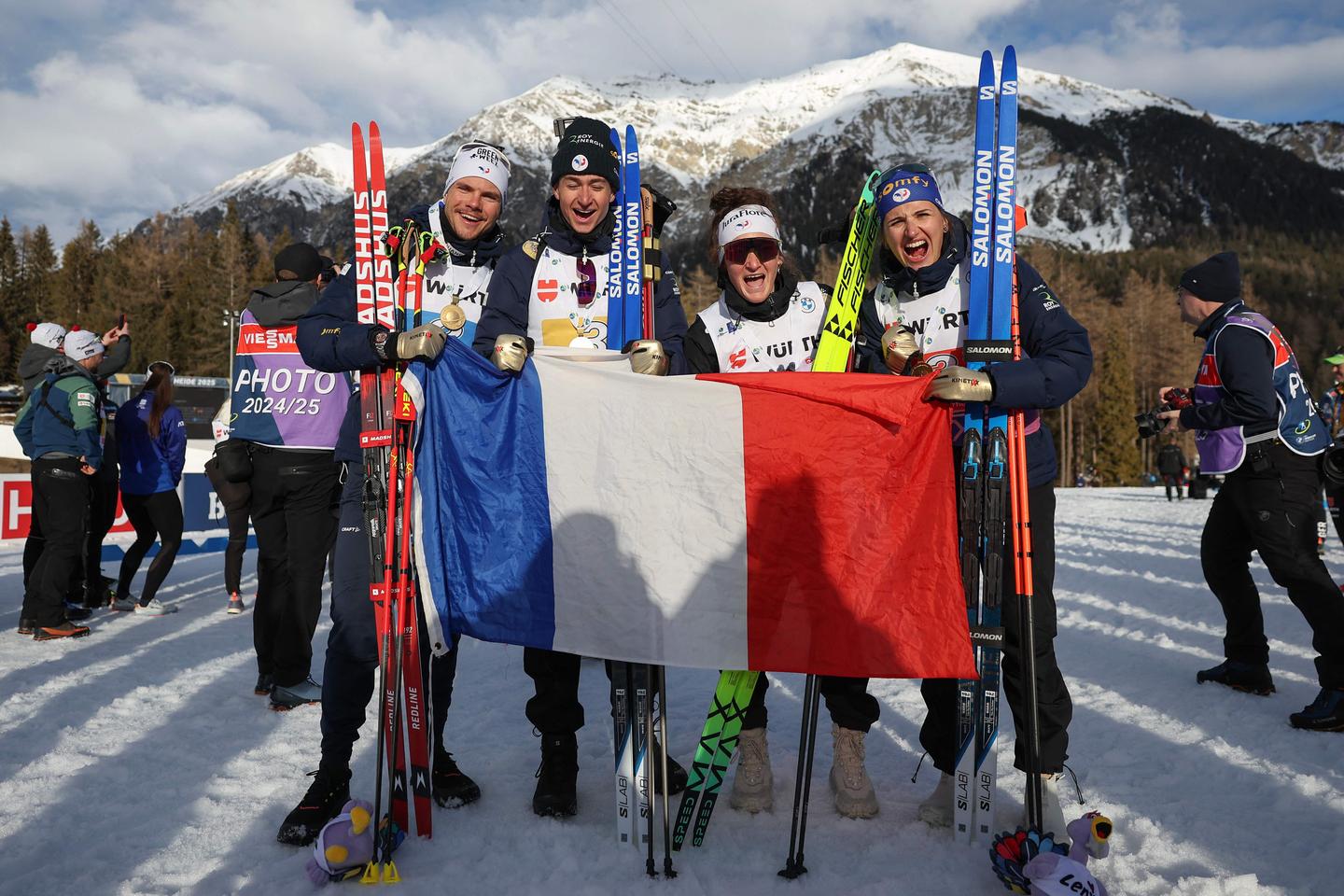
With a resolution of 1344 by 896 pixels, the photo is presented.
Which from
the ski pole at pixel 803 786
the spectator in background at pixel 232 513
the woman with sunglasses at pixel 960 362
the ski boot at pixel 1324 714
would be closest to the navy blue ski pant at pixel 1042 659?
the woman with sunglasses at pixel 960 362

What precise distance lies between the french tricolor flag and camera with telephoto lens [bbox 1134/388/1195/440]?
2.73 meters

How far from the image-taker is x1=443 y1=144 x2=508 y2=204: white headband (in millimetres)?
3637

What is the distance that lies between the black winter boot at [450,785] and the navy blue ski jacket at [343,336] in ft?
4.46

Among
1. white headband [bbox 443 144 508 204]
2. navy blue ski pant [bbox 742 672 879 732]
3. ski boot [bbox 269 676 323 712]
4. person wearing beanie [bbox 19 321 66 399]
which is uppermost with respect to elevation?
white headband [bbox 443 144 508 204]

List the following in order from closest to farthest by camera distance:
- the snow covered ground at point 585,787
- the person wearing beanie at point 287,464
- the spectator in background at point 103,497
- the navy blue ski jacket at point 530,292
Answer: the snow covered ground at point 585,787 < the navy blue ski jacket at point 530,292 < the person wearing beanie at point 287,464 < the spectator in background at point 103,497

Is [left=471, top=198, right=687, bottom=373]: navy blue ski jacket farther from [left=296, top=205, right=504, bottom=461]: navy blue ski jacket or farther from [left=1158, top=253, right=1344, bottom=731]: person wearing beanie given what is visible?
[left=1158, top=253, right=1344, bottom=731]: person wearing beanie

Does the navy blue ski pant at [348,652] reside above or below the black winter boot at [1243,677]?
above

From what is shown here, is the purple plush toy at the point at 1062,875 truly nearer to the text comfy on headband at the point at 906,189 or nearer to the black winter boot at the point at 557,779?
the black winter boot at the point at 557,779

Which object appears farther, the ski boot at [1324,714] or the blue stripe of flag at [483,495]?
the ski boot at [1324,714]

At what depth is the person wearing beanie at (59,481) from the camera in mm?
6184

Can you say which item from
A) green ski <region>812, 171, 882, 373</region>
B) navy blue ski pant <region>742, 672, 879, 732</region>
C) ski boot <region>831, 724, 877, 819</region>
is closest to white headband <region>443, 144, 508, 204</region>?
green ski <region>812, 171, 882, 373</region>

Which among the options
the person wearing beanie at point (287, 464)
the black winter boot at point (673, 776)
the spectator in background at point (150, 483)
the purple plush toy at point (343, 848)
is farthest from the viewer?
the spectator in background at point (150, 483)

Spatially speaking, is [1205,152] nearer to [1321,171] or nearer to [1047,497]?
[1321,171]

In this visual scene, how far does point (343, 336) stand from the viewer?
307 centimetres
